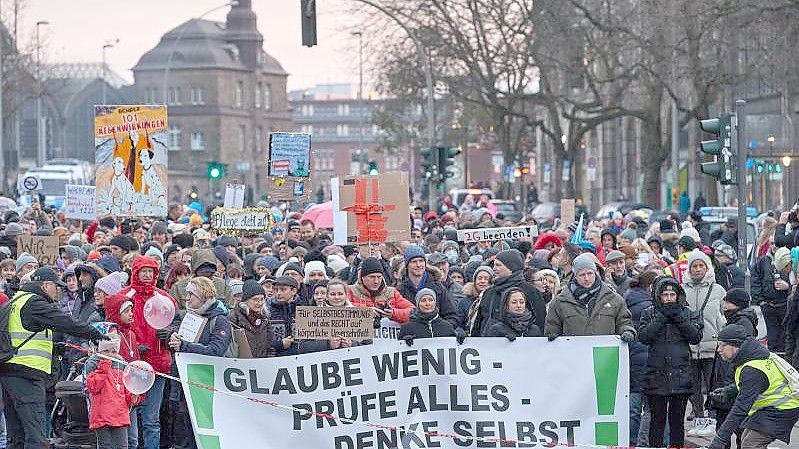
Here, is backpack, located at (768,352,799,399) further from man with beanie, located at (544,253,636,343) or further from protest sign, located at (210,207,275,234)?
protest sign, located at (210,207,275,234)

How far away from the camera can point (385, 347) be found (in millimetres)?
12430

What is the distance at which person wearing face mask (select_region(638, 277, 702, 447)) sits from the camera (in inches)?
515

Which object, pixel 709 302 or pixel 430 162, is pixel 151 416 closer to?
pixel 709 302

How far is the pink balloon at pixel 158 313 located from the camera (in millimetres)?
12617

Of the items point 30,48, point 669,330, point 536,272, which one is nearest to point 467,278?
point 536,272

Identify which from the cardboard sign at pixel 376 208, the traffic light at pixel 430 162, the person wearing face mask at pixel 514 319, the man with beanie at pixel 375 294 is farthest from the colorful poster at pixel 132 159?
the traffic light at pixel 430 162

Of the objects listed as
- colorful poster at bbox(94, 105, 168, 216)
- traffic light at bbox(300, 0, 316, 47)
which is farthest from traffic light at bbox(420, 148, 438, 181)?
colorful poster at bbox(94, 105, 168, 216)

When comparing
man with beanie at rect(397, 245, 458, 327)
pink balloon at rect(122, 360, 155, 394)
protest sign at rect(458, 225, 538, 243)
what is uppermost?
protest sign at rect(458, 225, 538, 243)

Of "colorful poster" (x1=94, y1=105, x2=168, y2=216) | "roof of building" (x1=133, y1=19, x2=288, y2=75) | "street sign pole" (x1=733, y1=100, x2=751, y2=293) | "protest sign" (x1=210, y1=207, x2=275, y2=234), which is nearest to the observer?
"street sign pole" (x1=733, y1=100, x2=751, y2=293)

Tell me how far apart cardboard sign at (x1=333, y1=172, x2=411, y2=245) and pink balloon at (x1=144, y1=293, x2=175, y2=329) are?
4411 mm

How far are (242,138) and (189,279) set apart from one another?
13019cm

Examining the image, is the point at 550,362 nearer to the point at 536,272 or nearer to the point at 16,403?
the point at 536,272

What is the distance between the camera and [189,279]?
48.0ft

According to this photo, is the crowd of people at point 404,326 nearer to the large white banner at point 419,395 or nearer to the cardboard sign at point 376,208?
the large white banner at point 419,395
